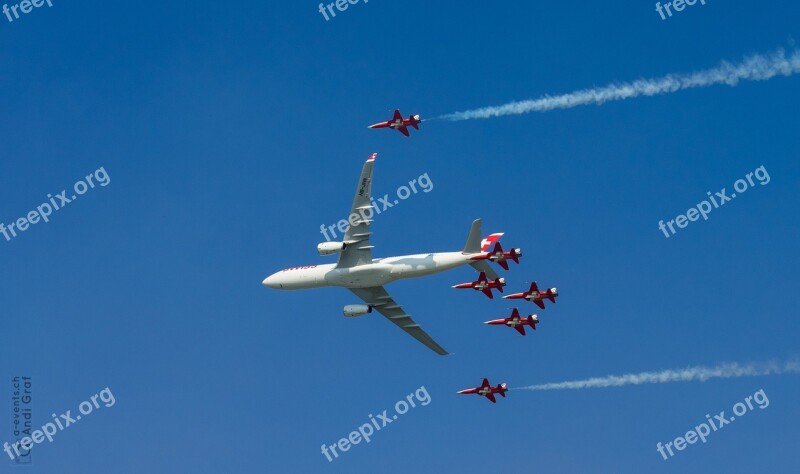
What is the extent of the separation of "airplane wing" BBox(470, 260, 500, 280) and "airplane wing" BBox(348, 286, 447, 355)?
10028mm

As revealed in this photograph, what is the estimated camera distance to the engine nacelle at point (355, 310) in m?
116

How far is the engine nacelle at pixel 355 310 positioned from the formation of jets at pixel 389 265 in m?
2.71

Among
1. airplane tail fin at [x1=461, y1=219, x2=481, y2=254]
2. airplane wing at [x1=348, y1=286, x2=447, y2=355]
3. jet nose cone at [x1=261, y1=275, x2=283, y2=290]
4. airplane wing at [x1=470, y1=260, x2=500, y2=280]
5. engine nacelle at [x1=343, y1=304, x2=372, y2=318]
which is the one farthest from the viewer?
airplane wing at [x1=348, y1=286, x2=447, y2=355]

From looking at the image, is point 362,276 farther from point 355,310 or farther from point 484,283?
point 484,283

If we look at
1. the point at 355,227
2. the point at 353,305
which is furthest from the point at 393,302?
the point at 355,227

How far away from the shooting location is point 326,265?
113m

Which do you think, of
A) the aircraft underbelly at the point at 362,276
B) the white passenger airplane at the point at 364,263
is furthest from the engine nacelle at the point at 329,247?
the aircraft underbelly at the point at 362,276

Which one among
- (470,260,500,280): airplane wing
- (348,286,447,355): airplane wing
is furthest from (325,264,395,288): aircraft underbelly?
(470,260,500,280): airplane wing

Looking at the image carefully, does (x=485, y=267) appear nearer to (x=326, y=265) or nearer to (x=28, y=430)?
(x=326, y=265)

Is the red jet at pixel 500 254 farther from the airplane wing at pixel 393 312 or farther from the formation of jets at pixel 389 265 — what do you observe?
the airplane wing at pixel 393 312

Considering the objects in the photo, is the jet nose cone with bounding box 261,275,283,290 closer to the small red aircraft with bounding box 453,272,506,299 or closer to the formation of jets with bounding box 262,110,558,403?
the formation of jets with bounding box 262,110,558,403

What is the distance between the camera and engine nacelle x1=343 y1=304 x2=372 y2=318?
Result: 11625 centimetres

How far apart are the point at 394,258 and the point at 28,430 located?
29133 mm

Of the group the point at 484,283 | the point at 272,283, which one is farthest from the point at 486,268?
the point at 272,283
